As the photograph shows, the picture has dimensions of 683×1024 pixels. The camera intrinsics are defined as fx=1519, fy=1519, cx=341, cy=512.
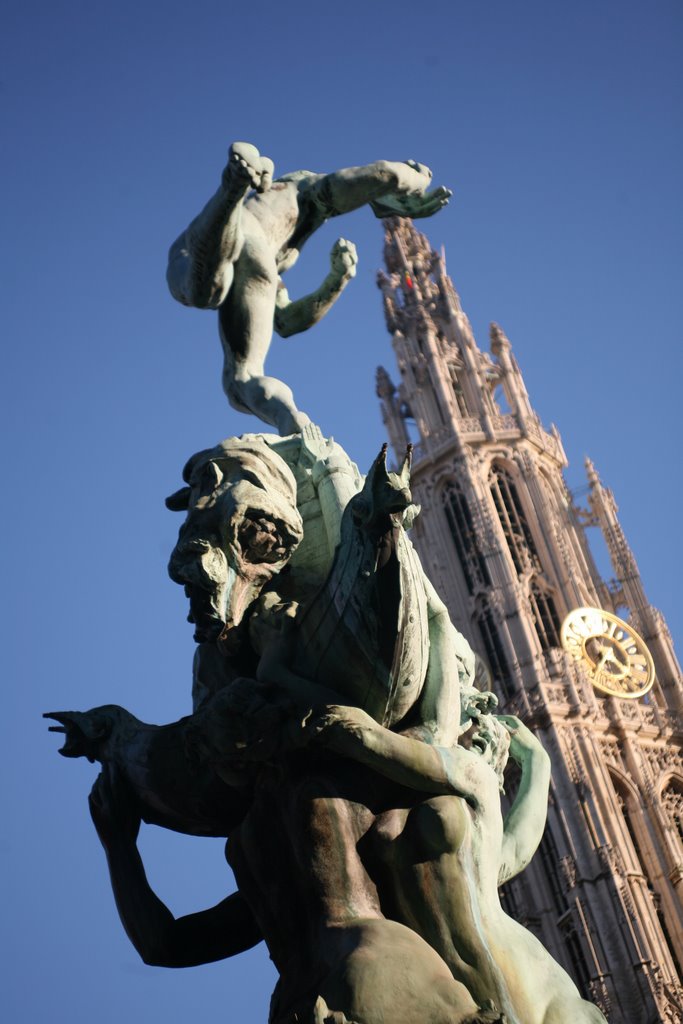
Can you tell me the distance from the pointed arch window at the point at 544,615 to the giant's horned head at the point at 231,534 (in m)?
57.4

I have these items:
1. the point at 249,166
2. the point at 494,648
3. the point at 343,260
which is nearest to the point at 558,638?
the point at 494,648

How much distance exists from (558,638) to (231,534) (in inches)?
2318

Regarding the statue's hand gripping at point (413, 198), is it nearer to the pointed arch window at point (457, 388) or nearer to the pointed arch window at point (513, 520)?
the pointed arch window at point (513, 520)

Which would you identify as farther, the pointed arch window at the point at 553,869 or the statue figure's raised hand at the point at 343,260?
the pointed arch window at the point at 553,869

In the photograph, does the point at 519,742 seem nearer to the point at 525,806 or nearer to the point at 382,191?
the point at 525,806

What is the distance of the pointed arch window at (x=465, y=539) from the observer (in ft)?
207

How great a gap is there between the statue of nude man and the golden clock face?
5488cm

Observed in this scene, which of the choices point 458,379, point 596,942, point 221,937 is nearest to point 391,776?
point 221,937

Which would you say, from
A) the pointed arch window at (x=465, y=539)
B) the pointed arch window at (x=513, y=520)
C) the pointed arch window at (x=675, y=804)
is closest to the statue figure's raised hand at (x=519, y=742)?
the pointed arch window at (x=675, y=804)

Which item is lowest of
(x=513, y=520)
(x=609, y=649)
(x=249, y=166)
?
(x=249, y=166)

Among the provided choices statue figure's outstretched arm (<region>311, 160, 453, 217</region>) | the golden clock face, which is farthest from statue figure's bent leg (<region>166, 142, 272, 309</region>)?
the golden clock face

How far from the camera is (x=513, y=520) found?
65812 mm

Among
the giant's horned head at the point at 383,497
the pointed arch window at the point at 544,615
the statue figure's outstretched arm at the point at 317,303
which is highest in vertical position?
the pointed arch window at the point at 544,615

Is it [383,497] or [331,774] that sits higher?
[383,497]
